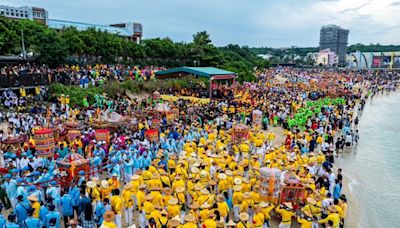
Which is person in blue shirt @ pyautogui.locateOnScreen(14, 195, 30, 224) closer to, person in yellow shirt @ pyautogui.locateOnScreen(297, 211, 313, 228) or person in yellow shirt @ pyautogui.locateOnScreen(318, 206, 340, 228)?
person in yellow shirt @ pyautogui.locateOnScreen(297, 211, 313, 228)

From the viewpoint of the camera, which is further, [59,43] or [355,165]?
[59,43]

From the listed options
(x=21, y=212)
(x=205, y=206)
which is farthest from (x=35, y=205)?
(x=205, y=206)

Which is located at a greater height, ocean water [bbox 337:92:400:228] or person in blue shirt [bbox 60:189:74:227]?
person in blue shirt [bbox 60:189:74:227]

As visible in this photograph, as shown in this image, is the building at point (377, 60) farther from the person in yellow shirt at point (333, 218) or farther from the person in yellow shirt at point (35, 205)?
the person in yellow shirt at point (35, 205)

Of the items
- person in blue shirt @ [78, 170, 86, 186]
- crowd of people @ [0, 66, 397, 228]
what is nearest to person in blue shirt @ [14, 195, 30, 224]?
crowd of people @ [0, 66, 397, 228]

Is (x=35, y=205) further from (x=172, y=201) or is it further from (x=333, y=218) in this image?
(x=333, y=218)

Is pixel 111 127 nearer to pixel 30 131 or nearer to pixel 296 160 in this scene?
pixel 30 131

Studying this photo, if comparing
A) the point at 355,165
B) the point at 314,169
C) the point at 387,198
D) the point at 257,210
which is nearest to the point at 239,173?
the point at 257,210
